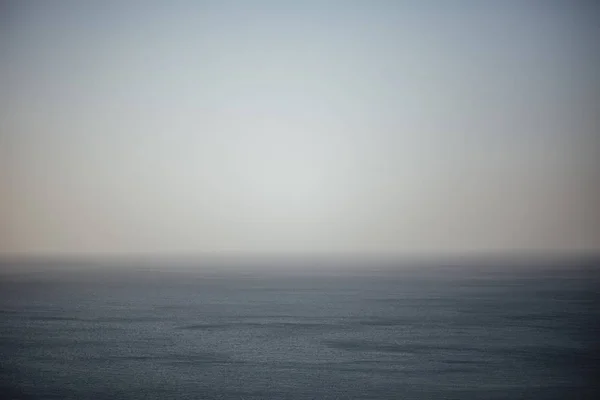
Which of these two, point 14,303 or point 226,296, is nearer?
point 14,303

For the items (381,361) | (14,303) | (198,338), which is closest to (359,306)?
(198,338)

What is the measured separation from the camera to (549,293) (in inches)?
1019

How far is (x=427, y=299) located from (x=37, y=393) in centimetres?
1605

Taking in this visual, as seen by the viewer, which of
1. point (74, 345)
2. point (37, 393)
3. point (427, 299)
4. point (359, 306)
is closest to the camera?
point (37, 393)

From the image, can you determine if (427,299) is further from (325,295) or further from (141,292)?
(141,292)

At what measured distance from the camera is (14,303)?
23.7 meters

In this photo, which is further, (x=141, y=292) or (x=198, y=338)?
(x=141, y=292)

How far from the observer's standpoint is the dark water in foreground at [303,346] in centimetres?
1137

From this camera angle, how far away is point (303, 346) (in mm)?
14977

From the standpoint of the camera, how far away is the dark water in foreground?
11367 millimetres

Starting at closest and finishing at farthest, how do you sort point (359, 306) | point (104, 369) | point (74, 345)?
point (104, 369) → point (74, 345) → point (359, 306)

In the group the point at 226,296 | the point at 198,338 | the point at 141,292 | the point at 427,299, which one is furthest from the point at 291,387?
the point at 141,292

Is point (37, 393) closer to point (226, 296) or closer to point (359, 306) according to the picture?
point (359, 306)

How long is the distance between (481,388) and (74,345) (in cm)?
866
